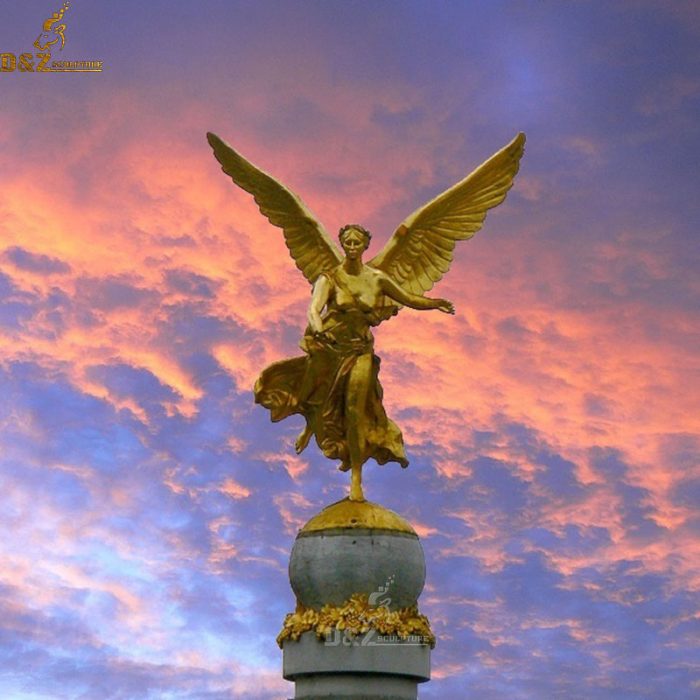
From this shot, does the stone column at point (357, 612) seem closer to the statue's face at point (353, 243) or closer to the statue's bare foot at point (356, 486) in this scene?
the statue's bare foot at point (356, 486)

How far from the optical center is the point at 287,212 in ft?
81.1

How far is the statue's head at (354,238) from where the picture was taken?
23.5m

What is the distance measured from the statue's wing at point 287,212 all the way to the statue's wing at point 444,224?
105 cm

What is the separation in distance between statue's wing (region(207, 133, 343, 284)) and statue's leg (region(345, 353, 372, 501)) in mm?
1839

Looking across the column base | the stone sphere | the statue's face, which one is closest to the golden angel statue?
the statue's face

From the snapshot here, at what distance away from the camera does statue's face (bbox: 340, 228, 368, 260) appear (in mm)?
23516

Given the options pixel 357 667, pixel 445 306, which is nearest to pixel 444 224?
pixel 445 306

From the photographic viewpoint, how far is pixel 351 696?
21.9m

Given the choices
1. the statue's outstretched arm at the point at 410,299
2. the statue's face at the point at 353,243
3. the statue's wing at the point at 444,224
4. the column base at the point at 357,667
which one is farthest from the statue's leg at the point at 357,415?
the column base at the point at 357,667

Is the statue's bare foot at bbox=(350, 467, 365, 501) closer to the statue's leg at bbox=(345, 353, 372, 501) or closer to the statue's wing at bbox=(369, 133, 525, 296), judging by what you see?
the statue's leg at bbox=(345, 353, 372, 501)

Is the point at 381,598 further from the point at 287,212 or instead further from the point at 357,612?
the point at 287,212

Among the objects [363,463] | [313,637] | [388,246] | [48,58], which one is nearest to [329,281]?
[388,246]

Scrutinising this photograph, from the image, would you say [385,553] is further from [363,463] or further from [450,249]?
[450,249]

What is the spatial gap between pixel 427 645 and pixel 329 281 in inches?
223
